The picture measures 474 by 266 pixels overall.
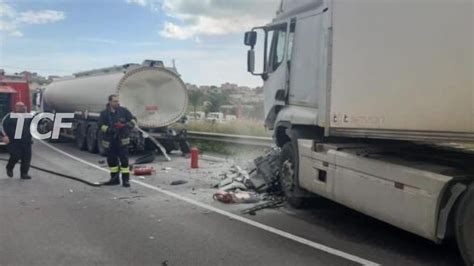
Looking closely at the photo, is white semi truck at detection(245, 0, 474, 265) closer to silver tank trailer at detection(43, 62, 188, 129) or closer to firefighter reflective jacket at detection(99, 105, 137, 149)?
firefighter reflective jacket at detection(99, 105, 137, 149)

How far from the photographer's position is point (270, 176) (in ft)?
28.0

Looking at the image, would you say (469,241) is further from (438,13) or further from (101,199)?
(101,199)

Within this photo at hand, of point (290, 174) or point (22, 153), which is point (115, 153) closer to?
point (22, 153)

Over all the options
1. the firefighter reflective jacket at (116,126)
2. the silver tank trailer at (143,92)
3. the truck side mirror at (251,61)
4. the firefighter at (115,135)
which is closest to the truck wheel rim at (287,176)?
the truck side mirror at (251,61)

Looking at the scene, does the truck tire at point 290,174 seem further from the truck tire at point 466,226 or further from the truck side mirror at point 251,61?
the truck tire at point 466,226

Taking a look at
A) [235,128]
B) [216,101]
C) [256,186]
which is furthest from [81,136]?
[216,101]

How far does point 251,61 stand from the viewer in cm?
836

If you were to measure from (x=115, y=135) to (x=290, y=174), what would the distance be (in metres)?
3.90

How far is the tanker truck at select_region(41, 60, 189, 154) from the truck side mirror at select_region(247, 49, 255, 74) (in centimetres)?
676

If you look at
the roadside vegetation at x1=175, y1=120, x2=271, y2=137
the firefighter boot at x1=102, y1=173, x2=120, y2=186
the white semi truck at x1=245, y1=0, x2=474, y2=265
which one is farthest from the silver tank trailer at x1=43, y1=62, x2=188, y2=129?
the white semi truck at x1=245, y1=0, x2=474, y2=265

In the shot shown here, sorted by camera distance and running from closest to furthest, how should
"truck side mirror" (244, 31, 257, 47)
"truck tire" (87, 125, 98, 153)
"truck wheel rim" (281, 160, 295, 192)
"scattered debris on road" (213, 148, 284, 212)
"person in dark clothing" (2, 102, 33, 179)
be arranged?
"truck wheel rim" (281, 160, 295, 192)
"scattered debris on road" (213, 148, 284, 212)
"truck side mirror" (244, 31, 257, 47)
"person in dark clothing" (2, 102, 33, 179)
"truck tire" (87, 125, 98, 153)

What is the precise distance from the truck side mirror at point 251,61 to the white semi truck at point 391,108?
122 centimetres

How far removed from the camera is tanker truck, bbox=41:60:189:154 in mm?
15156

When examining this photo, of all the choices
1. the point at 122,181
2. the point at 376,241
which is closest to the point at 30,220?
the point at 122,181
